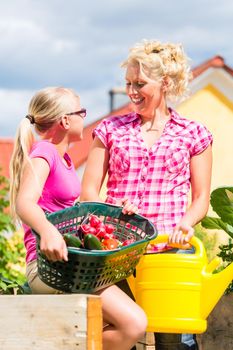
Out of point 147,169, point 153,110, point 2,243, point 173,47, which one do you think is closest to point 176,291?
point 147,169

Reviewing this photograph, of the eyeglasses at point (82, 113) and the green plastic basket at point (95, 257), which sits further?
the eyeglasses at point (82, 113)

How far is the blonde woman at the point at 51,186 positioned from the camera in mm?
3348

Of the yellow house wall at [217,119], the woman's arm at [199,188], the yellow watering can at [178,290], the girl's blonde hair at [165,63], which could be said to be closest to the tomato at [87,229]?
the yellow watering can at [178,290]

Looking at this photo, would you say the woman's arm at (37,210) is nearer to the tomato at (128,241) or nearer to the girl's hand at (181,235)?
the tomato at (128,241)

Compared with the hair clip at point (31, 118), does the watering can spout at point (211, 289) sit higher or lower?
lower

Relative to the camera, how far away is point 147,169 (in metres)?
3.84

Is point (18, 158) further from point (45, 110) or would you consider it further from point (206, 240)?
point (206, 240)

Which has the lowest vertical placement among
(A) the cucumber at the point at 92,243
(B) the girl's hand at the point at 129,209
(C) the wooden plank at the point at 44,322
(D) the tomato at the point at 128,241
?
(C) the wooden plank at the point at 44,322

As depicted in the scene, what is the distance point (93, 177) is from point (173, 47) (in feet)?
2.20

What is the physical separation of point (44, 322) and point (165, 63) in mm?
1521

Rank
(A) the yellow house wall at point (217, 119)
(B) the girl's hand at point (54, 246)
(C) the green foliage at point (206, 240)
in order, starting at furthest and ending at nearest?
(A) the yellow house wall at point (217, 119), (C) the green foliage at point (206, 240), (B) the girl's hand at point (54, 246)

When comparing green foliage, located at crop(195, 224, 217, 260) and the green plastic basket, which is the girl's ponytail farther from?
green foliage, located at crop(195, 224, 217, 260)

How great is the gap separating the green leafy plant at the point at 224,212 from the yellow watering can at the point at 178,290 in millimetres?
655

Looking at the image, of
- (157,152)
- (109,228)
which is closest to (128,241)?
(109,228)
